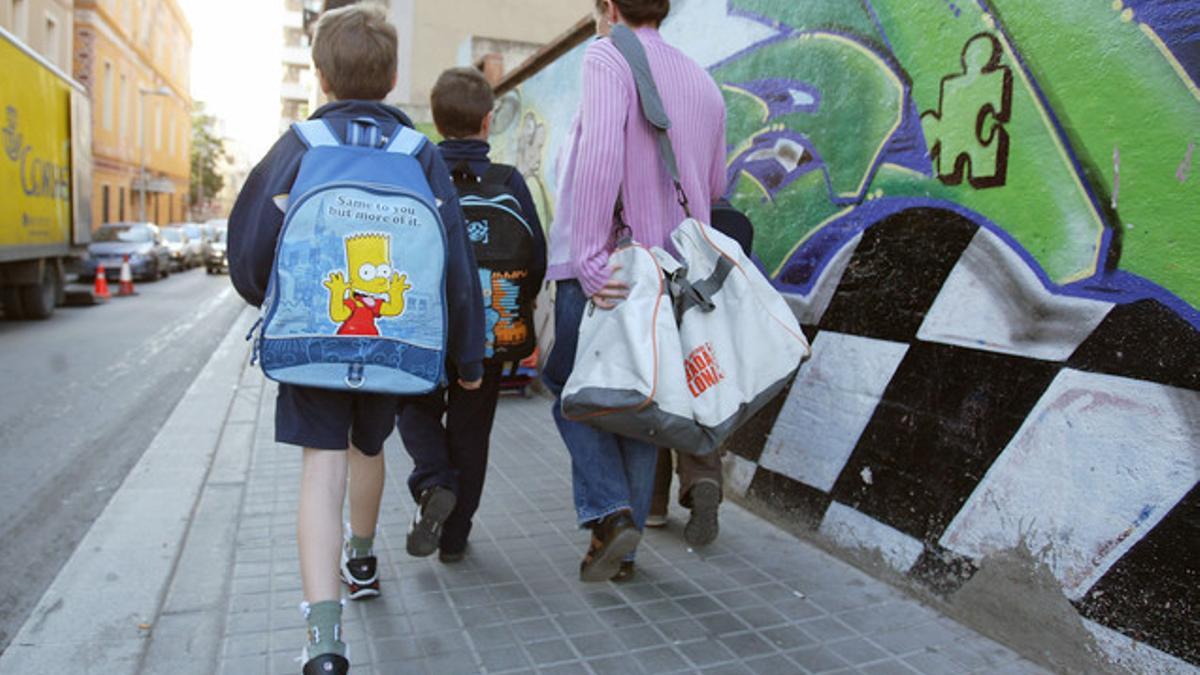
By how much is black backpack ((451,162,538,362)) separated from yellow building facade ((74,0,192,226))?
1424 inches

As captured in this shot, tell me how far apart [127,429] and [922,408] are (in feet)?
18.1

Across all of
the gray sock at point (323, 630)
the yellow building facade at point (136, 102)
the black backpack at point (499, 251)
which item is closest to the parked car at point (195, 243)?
the yellow building facade at point (136, 102)

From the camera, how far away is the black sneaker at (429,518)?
3.11 metres

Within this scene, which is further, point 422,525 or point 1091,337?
point 422,525

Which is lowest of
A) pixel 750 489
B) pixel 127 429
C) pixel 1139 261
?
pixel 127 429

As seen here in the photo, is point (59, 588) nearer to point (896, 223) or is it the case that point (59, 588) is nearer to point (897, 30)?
point (896, 223)

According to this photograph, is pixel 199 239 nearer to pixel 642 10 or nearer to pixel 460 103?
pixel 460 103

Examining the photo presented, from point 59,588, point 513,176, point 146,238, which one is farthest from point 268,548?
point 146,238

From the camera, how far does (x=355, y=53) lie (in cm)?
249

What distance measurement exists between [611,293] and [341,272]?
33.2 inches

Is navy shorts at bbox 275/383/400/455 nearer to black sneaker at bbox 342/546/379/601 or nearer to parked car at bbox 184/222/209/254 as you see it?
black sneaker at bbox 342/546/379/601

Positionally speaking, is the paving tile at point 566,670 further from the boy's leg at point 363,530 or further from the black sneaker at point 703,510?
the boy's leg at point 363,530

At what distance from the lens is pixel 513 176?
3281 mm

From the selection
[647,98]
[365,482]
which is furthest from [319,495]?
[647,98]
